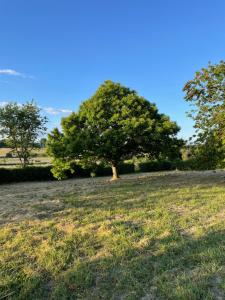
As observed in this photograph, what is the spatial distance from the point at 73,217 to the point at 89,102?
1008 cm

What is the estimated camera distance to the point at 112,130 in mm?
14305

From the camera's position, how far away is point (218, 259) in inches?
146

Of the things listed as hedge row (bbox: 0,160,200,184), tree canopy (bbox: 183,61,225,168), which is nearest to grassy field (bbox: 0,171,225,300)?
tree canopy (bbox: 183,61,225,168)

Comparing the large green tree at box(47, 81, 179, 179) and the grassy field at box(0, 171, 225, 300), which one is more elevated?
the large green tree at box(47, 81, 179, 179)

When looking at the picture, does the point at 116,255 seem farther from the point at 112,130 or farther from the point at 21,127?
the point at 21,127

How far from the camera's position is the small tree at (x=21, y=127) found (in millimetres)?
23453

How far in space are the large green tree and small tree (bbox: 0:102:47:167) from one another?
9.46 meters

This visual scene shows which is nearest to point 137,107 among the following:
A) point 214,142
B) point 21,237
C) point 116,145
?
point 116,145

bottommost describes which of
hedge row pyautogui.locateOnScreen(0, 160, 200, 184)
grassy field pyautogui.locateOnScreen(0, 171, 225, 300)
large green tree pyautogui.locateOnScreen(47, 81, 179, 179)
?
grassy field pyautogui.locateOnScreen(0, 171, 225, 300)

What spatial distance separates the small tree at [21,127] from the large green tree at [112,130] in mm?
9463

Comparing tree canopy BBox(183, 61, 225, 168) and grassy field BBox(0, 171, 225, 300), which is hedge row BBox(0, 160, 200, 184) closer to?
tree canopy BBox(183, 61, 225, 168)

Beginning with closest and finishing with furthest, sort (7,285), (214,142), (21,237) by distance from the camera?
(7,285), (21,237), (214,142)

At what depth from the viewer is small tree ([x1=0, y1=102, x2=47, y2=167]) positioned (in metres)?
23.5

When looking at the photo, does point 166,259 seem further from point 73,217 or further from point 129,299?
point 73,217
